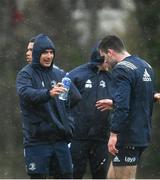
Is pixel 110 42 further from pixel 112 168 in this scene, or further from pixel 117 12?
pixel 117 12

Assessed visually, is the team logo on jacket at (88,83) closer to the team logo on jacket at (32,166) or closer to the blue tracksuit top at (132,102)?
the blue tracksuit top at (132,102)

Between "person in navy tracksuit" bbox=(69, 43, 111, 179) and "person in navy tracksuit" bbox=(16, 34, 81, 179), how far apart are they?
1126mm

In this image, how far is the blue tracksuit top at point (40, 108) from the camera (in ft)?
25.2

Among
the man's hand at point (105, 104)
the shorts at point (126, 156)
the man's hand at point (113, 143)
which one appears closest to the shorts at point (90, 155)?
the man's hand at point (105, 104)

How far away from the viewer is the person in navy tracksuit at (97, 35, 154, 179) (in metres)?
7.53

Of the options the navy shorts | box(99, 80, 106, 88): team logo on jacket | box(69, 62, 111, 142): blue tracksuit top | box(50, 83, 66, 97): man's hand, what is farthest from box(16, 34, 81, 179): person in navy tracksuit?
box(99, 80, 106, 88): team logo on jacket

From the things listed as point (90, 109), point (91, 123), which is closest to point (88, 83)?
point (90, 109)

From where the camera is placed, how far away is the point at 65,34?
11.6 m

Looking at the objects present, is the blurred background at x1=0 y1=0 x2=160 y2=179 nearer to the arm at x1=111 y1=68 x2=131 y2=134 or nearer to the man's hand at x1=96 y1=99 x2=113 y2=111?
the man's hand at x1=96 y1=99 x2=113 y2=111

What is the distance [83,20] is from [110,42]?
Result: 384 centimetres

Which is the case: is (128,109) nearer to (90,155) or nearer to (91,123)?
(91,123)

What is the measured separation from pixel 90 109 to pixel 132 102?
143 centimetres

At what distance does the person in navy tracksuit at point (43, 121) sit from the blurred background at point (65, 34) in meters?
3.74

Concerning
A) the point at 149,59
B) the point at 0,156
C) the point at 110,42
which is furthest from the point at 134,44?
the point at 110,42
